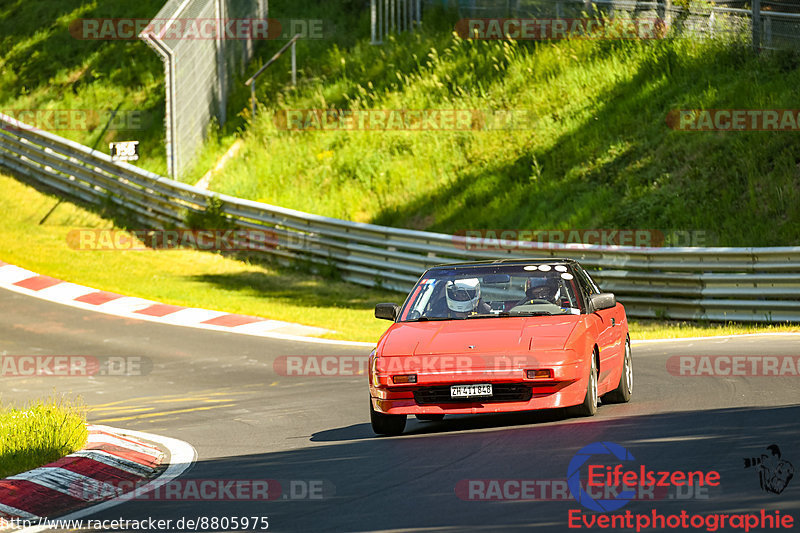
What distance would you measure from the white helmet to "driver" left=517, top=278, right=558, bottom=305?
1.42 feet

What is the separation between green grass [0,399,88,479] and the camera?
8.98m

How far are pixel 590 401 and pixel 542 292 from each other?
4.40 ft

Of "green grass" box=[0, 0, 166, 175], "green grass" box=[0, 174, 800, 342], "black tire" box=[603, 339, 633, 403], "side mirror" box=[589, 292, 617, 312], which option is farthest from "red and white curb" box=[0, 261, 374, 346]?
"green grass" box=[0, 0, 166, 175]

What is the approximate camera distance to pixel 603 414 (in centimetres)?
1077

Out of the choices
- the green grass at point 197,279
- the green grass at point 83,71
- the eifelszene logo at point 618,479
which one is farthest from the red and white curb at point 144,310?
the eifelszene logo at point 618,479

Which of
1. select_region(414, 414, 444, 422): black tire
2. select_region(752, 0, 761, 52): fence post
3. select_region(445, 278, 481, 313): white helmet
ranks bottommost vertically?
select_region(414, 414, 444, 422): black tire

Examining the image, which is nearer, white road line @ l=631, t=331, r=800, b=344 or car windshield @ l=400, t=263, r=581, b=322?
car windshield @ l=400, t=263, r=581, b=322

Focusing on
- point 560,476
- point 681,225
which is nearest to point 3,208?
point 681,225

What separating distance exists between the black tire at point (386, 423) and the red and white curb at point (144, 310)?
8020mm

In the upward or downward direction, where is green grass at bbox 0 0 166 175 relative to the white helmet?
upward

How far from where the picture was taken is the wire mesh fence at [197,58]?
31.3 metres

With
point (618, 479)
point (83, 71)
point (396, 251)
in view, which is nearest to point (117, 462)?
point (618, 479)

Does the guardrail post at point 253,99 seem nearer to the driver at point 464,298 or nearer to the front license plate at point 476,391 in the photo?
the driver at point 464,298

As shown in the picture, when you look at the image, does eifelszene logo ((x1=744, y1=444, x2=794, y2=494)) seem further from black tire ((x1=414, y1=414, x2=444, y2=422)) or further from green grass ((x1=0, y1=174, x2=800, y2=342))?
green grass ((x1=0, y1=174, x2=800, y2=342))
